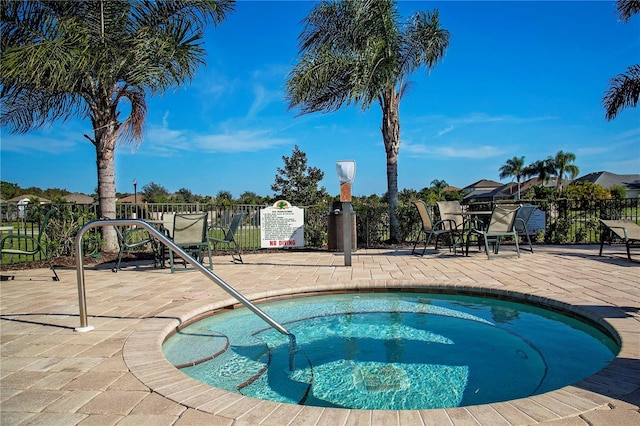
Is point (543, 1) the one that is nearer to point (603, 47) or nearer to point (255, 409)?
point (603, 47)

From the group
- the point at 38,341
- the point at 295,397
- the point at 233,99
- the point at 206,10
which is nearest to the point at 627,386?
the point at 295,397

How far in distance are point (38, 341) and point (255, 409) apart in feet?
6.94

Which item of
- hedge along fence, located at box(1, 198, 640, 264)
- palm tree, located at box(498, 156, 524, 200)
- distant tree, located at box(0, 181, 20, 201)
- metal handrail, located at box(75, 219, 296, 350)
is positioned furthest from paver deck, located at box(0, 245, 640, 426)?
palm tree, located at box(498, 156, 524, 200)

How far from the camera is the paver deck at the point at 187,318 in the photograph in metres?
1.74

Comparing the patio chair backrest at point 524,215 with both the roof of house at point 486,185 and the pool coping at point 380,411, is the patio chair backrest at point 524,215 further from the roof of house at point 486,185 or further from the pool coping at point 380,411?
the roof of house at point 486,185

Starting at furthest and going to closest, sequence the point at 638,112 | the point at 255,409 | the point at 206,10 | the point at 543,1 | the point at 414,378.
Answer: the point at 638,112 < the point at 543,1 < the point at 206,10 < the point at 414,378 < the point at 255,409

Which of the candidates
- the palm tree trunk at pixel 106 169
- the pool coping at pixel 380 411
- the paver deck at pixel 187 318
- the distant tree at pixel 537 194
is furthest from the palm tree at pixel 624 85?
the palm tree trunk at pixel 106 169

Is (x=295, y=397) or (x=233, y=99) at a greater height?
(x=233, y=99)

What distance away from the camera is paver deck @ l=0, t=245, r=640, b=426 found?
1.74 m

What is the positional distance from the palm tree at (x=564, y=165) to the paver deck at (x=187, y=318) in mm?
63336

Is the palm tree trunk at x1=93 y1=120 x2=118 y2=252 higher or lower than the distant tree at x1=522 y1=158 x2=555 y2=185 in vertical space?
lower

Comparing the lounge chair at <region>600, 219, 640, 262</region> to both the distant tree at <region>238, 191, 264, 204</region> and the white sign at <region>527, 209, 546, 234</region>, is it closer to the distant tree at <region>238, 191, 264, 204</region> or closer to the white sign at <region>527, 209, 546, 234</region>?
the white sign at <region>527, 209, 546, 234</region>

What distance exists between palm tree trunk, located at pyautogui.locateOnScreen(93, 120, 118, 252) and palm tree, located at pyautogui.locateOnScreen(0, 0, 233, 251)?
0.02 metres

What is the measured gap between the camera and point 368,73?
8977 mm
